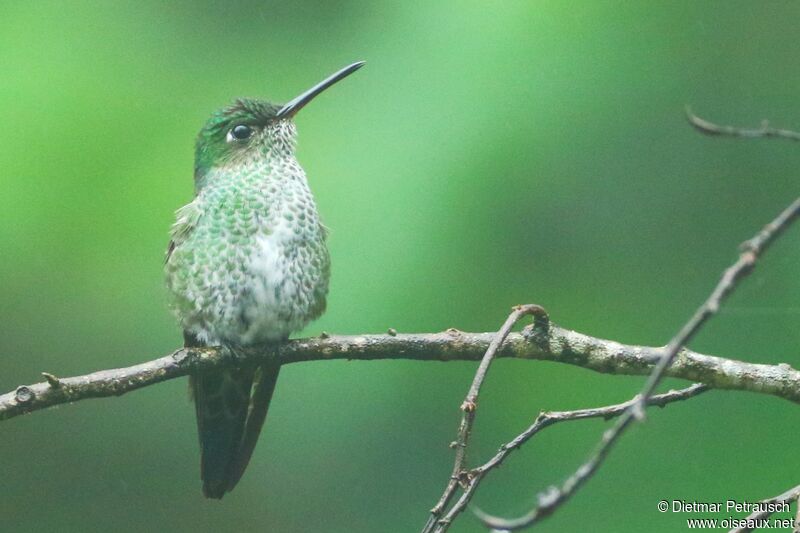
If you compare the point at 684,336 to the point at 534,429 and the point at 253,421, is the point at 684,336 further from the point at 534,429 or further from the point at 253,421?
the point at 253,421

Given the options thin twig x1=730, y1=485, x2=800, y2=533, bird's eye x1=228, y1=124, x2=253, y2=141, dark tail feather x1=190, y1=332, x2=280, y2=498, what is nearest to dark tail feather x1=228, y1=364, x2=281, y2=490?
dark tail feather x1=190, y1=332, x2=280, y2=498

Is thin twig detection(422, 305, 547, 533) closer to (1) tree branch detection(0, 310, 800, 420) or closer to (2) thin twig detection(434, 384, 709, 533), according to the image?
(2) thin twig detection(434, 384, 709, 533)

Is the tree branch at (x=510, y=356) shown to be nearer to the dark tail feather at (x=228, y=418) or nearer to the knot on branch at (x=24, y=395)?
the knot on branch at (x=24, y=395)

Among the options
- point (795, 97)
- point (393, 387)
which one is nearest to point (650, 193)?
point (795, 97)

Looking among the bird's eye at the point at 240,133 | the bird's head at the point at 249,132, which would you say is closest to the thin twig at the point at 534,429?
the bird's head at the point at 249,132

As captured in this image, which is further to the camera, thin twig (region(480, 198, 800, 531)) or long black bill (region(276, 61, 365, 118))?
long black bill (region(276, 61, 365, 118))

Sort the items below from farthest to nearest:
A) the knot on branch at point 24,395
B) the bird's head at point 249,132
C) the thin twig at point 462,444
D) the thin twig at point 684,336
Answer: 1. the bird's head at point 249,132
2. the knot on branch at point 24,395
3. the thin twig at point 462,444
4. the thin twig at point 684,336
